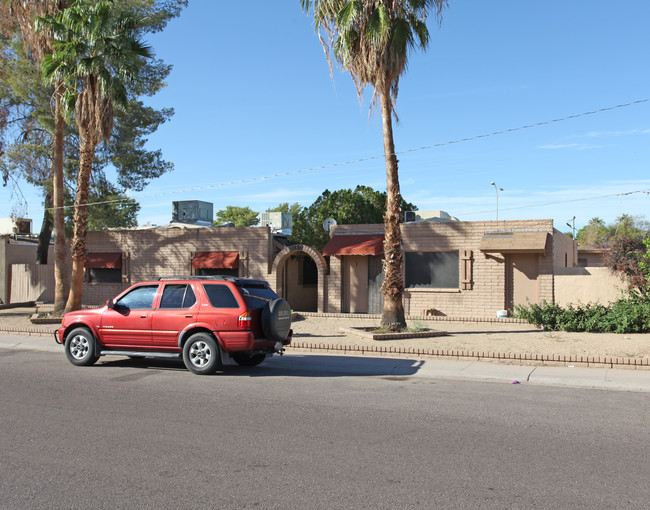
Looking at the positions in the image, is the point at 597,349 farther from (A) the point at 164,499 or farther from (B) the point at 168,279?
(A) the point at 164,499

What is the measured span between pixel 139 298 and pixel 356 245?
12.0 meters

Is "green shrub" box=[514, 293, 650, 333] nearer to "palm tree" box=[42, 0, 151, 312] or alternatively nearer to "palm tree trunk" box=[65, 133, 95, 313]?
"palm tree trunk" box=[65, 133, 95, 313]

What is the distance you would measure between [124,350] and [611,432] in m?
8.64

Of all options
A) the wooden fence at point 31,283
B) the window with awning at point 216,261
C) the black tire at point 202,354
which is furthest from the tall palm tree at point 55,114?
the black tire at point 202,354

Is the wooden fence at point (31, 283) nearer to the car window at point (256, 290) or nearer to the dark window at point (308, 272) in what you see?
the dark window at point (308, 272)

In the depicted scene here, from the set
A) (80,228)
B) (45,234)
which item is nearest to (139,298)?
(80,228)

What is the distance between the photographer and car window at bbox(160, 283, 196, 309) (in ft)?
36.2

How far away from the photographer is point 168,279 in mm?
11430

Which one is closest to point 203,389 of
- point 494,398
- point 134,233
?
point 494,398

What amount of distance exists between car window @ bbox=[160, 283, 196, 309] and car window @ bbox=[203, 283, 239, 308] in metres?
0.34

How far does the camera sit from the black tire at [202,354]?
34.6 ft

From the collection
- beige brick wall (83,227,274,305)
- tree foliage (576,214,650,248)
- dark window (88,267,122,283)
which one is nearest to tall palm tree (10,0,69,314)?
beige brick wall (83,227,274,305)

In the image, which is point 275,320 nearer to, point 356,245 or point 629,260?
point 356,245

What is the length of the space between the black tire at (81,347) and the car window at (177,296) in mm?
1833
